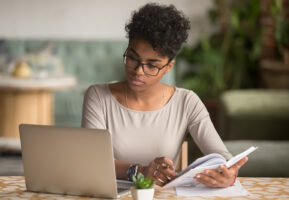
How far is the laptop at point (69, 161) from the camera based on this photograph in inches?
64.6

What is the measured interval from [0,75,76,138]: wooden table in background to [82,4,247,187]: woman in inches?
117

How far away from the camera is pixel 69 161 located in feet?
5.55

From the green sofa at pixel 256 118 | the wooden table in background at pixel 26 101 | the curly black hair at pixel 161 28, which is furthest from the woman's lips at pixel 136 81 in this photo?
the wooden table in background at pixel 26 101

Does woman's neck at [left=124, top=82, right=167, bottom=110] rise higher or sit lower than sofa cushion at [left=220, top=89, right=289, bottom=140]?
higher

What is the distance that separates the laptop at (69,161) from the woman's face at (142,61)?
0.48m

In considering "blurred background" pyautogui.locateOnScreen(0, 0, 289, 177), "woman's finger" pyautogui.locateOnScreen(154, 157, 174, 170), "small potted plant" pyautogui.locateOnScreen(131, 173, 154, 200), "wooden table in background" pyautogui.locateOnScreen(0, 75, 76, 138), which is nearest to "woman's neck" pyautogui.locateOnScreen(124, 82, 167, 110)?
"woman's finger" pyautogui.locateOnScreen(154, 157, 174, 170)

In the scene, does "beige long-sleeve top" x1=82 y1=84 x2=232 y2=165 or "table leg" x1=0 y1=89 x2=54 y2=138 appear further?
"table leg" x1=0 y1=89 x2=54 y2=138

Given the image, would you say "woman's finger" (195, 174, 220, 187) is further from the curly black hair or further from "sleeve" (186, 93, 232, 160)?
the curly black hair

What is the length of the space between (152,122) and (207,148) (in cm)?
24

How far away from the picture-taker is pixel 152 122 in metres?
2.29

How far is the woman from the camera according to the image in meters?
2.10

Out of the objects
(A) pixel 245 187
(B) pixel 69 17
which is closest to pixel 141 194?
(A) pixel 245 187

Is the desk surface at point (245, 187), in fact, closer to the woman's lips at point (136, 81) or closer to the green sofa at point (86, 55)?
the woman's lips at point (136, 81)

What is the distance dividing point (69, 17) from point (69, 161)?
18.6 ft
